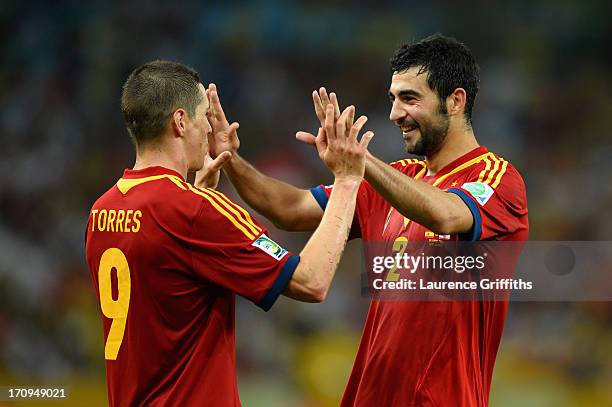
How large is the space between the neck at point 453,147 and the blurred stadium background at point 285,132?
3.95 m

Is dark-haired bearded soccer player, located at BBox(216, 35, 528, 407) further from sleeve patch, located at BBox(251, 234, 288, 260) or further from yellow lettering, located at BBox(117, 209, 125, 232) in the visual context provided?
yellow lettering, located at BBox(117, 209, 125, 232)

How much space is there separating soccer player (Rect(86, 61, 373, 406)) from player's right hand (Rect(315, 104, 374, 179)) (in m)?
0.09

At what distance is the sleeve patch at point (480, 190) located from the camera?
3594mm

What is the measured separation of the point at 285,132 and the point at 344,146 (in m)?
5.53

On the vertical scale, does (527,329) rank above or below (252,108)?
below

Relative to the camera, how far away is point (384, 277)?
12.5 feet

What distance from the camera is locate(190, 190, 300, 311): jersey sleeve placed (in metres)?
2.87

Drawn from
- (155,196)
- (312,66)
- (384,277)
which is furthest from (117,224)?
(312,66)

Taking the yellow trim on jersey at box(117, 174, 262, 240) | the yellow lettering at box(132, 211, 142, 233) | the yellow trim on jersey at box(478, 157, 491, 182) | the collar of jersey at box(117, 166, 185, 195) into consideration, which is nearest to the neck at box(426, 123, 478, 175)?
the yellow trim on jersey at box(478, 157, 491, 182)

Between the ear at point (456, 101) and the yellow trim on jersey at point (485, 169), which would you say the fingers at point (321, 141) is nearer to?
the yellow trim on jersey at point (485, 169)

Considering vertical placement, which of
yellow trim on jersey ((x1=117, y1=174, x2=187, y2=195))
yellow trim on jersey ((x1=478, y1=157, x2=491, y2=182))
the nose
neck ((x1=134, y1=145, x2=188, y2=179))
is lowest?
yellow trim on jersey ((x1=117, y1=174, x2=187, y2=195))

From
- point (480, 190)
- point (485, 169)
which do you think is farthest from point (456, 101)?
point (480, 190)

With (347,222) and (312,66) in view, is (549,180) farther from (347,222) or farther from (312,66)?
(347,222)

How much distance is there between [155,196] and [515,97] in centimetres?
635
